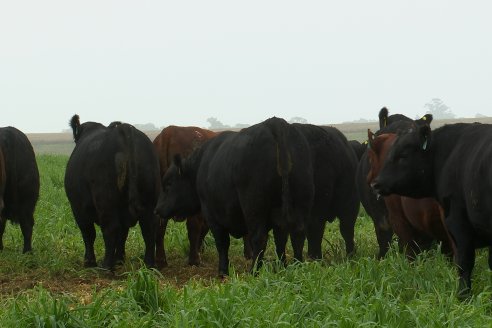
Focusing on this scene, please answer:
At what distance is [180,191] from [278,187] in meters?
1.86

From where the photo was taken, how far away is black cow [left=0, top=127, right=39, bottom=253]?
10.1m

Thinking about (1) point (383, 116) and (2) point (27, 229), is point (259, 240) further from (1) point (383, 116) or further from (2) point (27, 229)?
(2) point (27, 229)

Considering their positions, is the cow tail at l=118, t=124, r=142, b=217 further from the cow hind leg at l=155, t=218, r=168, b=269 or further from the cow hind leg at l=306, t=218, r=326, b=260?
the cow hind leg at l=306, t=218, r=326, b=260

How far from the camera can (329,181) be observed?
28.4ft

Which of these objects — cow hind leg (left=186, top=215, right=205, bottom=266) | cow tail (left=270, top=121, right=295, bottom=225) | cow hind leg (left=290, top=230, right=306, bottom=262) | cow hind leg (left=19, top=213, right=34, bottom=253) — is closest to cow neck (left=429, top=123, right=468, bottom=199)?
cow tail (left=270, top=121, right=295, bottom=225)

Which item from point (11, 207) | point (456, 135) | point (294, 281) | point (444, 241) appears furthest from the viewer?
point (11, 207)

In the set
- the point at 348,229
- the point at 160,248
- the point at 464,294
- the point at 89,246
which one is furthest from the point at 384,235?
the point at 89,246

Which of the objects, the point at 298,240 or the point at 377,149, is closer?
the point at 298,240

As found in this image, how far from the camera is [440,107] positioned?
647 ft

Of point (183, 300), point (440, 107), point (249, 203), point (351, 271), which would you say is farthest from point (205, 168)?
point (440, 107)

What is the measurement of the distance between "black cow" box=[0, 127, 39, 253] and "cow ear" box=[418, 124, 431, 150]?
5.35m

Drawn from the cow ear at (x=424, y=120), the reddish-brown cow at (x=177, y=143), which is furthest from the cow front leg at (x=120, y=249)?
the cow ear at (x=424, y=120)

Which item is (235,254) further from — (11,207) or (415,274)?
(415,274)

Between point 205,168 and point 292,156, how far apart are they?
123cm
